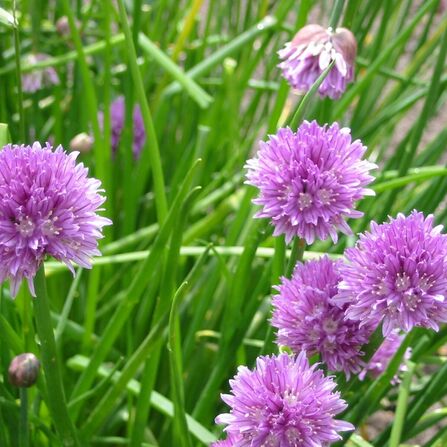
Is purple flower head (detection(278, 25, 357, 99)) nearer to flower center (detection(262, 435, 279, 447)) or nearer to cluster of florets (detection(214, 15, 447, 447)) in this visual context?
cluster of florets (detection(214, 15, 447, 447))

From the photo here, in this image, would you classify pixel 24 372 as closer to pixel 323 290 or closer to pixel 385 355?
pixel 323 290

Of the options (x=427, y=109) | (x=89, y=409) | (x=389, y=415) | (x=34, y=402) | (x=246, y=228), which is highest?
(x=427, y=109)

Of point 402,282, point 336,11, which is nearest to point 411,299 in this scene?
point 402,282

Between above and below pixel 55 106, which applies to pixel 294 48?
above

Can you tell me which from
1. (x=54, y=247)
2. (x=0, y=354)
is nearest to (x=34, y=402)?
(x=0, y=354)

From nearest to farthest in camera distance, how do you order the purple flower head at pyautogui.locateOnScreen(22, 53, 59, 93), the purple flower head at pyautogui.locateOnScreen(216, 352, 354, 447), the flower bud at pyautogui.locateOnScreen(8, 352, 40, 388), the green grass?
the purple flower head at pyautogui.locateOnScreen(216, 352, 354, 447) < the flower bud at pyautogui.locateOnScreen(8, 352, 40, 388) < the green grass < the purple flower head at pyautogui.locateOnScreen(22, 53, 59, 93)

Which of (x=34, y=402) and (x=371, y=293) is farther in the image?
(x=34, y=402)

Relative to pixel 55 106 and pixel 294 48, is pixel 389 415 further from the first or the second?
pixel 294 48

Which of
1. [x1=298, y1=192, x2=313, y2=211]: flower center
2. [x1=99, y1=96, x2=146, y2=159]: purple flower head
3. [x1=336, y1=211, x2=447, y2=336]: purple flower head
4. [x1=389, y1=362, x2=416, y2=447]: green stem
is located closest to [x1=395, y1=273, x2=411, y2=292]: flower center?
[x1=336, y1=211, x2=447, y2=336]: purple flower head
